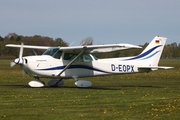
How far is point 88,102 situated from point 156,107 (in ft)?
7.83

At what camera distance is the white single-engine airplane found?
20586mm

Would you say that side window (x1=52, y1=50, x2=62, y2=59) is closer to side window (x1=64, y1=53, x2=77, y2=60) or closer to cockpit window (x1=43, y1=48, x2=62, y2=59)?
cockpit window (x1=43, y1=48, x2=62, y2=59)

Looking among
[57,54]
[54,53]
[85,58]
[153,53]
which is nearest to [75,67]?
[85,58]

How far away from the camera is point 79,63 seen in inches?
859

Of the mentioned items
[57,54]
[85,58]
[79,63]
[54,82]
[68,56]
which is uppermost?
[57,54]

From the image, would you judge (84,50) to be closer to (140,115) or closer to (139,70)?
(139,70)

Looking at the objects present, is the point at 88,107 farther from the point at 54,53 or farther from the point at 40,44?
the point at 40,44

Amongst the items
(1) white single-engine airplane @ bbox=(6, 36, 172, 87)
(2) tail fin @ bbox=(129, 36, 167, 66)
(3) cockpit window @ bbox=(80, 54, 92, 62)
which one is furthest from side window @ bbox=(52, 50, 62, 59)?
(2) tail fin @ bbox=(129, 36, 167, 66)

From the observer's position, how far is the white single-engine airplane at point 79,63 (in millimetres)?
20586

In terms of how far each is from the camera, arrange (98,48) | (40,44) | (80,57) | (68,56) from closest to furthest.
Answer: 1. (98,48)
2. (68,56)
3. (80,57)
4. (40,44)

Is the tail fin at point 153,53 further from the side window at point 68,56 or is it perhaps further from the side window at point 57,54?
the side window at point 57,54

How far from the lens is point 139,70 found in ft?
75.3

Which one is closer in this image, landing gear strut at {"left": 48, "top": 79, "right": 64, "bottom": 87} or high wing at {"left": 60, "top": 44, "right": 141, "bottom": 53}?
high wing at {"left": 60, "top": 44, "right": 141, "bottom": 53}

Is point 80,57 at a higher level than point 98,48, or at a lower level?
lower
